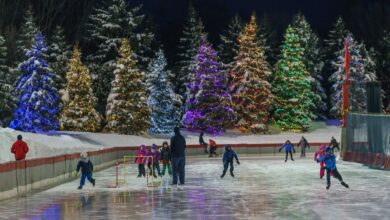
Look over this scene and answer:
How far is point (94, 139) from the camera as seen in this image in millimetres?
59812

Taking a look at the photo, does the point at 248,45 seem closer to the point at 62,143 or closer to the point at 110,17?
the point at 110,17

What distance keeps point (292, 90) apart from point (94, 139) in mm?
27113

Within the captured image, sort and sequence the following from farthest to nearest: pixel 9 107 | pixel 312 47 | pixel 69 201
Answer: pixel 312 47, pixel 9 107, pixel 69 201

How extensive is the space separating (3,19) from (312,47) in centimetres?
3817

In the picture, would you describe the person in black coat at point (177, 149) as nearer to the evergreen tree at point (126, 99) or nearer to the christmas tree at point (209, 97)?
the evergreen tree at point (126, 99)

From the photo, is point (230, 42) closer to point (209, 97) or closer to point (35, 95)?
point (209, 97)

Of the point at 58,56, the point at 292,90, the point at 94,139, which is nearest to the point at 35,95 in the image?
the point at 94,139

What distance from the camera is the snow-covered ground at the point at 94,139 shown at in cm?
3428

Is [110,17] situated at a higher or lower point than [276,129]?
higher

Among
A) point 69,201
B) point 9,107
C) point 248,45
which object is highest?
point 248,45

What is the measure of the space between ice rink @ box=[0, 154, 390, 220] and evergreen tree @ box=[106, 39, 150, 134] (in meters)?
38.1

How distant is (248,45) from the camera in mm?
74625

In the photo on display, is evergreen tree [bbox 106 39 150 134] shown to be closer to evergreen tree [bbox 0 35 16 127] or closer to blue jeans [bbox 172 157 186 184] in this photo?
evergreen tree [bbox 0 35 16 127]

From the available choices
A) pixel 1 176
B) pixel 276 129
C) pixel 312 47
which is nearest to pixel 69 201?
pixel 1 176
